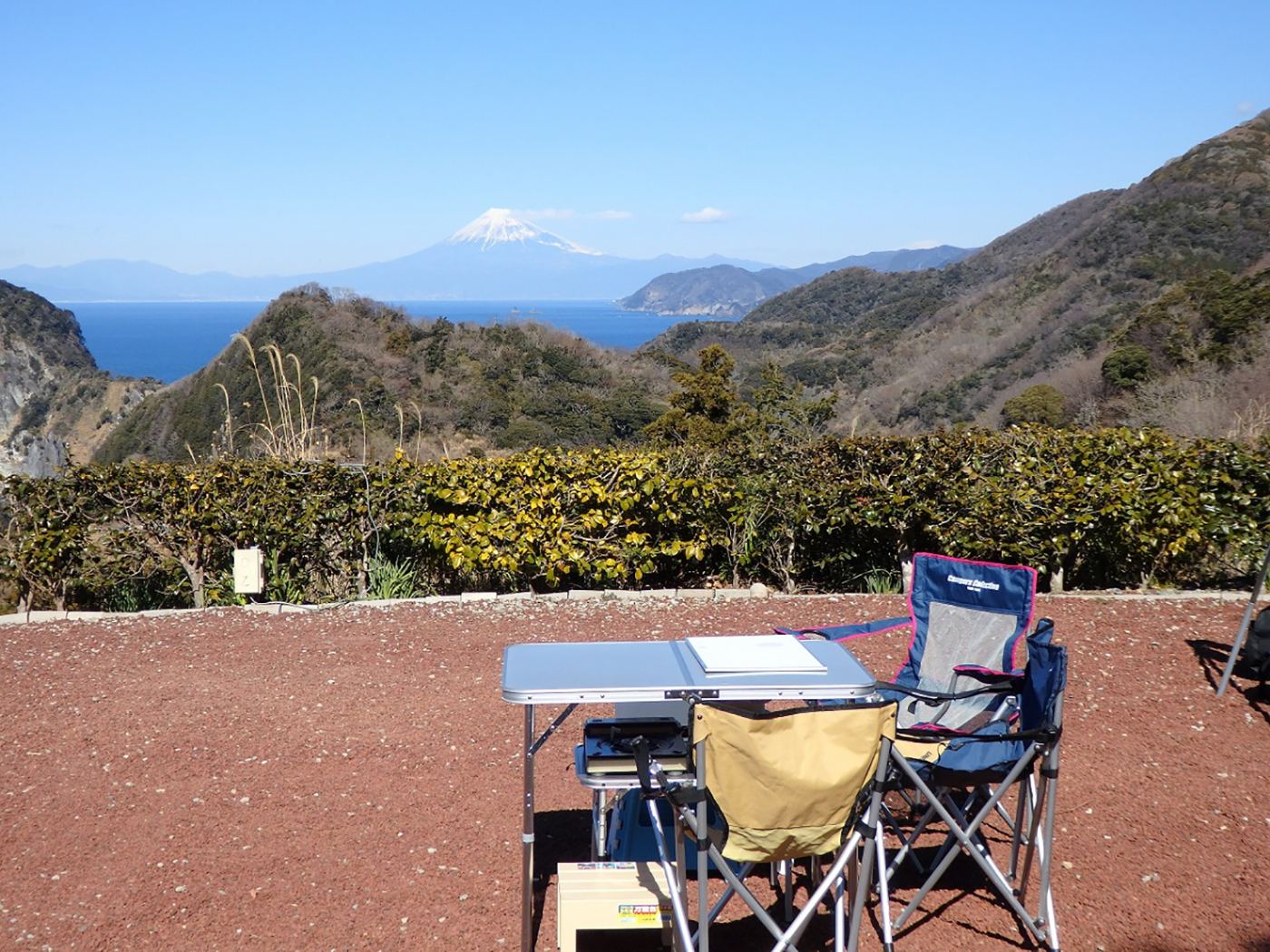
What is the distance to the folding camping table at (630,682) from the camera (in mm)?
2822

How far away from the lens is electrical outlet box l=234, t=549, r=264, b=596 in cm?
696

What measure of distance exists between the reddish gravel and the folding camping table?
637 mm

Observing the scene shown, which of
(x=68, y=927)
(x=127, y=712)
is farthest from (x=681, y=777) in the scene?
(x=127, y=712)

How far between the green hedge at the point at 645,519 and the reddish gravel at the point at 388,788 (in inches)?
27.1

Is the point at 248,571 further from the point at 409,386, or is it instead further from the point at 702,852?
the point at 409,386

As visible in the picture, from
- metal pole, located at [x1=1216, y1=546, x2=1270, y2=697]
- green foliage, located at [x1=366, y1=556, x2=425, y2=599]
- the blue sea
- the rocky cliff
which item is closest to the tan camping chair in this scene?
metal pole, located at [x1=1216, y1=546, x2=1270, y2=697]

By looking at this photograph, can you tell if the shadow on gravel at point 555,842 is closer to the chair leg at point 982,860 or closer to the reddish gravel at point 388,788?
the reddish gravel at point 388,788

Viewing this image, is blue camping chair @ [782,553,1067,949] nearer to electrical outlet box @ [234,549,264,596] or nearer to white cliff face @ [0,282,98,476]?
electrical outlet box @ [234,549,264,596]

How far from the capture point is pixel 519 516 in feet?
24.0

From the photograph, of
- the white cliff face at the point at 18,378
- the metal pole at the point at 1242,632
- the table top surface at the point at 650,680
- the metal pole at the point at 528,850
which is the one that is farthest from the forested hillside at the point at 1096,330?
the white cliff face at the point at 18,378

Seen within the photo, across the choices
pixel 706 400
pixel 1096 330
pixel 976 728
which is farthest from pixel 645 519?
Result: pixel 1096 330

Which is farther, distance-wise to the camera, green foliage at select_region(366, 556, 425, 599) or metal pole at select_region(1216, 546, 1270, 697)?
green foliage at select_region(366, 556, 425, 599)

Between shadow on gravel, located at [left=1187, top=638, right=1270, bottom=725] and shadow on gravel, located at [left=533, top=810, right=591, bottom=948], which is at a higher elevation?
shadow on gravel, located at [left=1187, top=638, right=1270, bottom=725]

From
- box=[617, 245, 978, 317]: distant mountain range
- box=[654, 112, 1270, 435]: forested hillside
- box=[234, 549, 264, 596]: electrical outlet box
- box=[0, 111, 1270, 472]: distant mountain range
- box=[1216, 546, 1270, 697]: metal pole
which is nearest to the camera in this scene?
box=[1216, 546, 1270, 697]: metal pole
